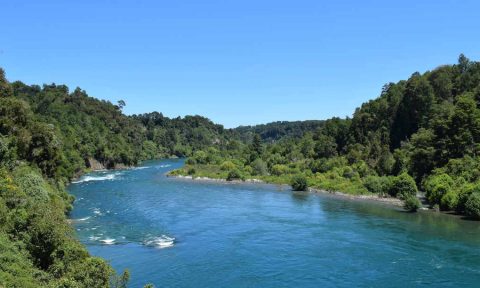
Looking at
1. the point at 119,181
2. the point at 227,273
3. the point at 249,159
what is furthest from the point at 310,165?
the point at 227,273

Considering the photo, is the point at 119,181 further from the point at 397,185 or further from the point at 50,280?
the point at 50,280

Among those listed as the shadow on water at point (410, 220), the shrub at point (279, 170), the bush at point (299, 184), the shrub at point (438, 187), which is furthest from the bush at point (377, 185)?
the shrub at point (279, 170)

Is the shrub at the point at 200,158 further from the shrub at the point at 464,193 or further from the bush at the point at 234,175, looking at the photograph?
the shrub at the point at 464,193

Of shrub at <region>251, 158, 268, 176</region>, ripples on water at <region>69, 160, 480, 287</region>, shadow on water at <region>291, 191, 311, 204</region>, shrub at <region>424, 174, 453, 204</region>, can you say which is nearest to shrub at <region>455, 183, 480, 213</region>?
shrub at <region>424, 174, 453, 204</region>

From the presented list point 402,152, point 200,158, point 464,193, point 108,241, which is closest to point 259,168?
point 200,158

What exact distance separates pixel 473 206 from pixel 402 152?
39.3 m

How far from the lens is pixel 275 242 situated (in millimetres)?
52719

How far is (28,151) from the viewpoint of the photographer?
65062mm

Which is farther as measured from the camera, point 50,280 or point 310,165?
point 310,165

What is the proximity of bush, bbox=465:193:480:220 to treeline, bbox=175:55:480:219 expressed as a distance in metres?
0.01

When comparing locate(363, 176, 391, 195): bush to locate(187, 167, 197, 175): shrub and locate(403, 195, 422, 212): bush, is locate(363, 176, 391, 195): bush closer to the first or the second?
locate(403, 195, 422, 212): bush

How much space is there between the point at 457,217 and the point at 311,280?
35908mm

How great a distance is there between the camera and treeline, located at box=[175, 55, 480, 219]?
79438 mm

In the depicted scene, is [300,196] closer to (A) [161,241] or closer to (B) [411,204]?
(B) [411,204]
